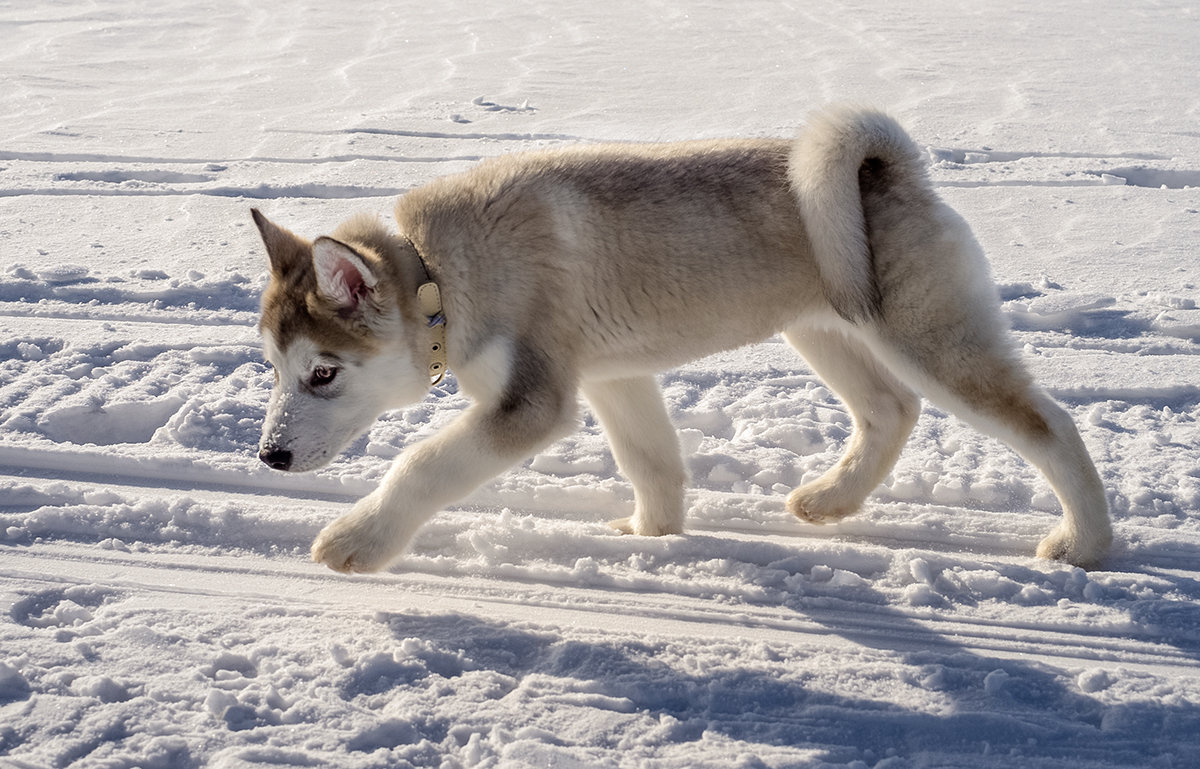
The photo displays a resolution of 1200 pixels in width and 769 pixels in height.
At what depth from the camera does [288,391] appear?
3539 mm

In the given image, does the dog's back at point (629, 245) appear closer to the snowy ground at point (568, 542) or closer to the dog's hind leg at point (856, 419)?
the dog's hind leg at point (856, 419)

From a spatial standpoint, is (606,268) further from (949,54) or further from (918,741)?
(949,54)

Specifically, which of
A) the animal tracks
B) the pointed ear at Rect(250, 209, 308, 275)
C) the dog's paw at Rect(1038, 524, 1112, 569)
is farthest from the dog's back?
the animal tracks

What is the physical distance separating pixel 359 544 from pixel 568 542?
0.86 m

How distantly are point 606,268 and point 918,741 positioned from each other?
6.20ft

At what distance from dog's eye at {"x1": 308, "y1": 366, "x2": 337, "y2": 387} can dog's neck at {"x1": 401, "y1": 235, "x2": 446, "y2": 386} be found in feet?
1.10

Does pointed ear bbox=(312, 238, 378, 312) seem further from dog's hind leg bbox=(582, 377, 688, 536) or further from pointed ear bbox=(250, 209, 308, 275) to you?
dog's hind leg bbox=(582, 377, 688, 536)

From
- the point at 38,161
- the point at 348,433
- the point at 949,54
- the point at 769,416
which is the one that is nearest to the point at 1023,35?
the point at 949,54

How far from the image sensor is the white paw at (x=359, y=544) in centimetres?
343

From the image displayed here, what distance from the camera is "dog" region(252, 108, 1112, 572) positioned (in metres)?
3.52

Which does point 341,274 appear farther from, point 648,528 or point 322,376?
point 648,528

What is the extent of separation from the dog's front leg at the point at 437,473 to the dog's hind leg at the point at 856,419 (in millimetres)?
1181

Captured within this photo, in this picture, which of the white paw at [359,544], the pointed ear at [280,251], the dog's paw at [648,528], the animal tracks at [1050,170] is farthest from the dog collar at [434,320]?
the animal tracks at [1050,170]

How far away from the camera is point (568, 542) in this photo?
4.00 m
